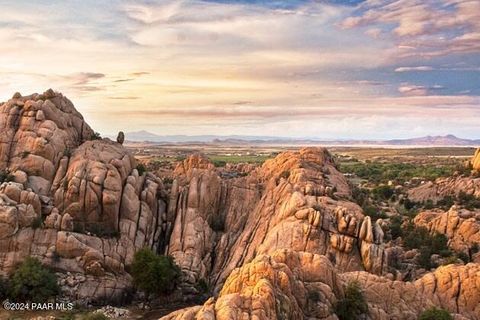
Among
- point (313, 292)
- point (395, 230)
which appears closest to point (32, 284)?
point (313, 292)

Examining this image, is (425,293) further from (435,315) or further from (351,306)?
(351,306)

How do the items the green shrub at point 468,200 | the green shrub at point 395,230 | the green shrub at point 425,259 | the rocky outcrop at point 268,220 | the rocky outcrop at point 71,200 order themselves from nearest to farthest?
the rocky outcrop at point 71,200, the rocky outcrop at point 268,220, the green shrub at point 425,259, the green shrub at point 395,230, the green shrub at point 468,200

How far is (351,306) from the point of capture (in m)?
47.5

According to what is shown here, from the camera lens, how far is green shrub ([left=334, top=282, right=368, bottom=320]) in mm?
47037

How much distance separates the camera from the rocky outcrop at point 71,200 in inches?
2660

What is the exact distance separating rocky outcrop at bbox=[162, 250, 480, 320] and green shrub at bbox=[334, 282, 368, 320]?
0.76 meters

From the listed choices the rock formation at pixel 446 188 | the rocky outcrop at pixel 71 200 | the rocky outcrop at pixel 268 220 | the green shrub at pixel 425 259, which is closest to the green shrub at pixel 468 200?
the rock formation at pixel 446 188

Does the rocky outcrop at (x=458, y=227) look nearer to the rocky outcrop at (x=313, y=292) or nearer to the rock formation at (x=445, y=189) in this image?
the rocky outcrop at (x=313, y=292)

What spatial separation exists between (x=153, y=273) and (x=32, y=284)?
47.7 feet

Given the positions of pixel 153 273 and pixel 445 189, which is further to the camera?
pixel 445 189

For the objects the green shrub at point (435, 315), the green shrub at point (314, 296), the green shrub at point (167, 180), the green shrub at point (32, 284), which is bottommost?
the green shrub at point (32, 284)

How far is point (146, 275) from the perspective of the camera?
218 ft

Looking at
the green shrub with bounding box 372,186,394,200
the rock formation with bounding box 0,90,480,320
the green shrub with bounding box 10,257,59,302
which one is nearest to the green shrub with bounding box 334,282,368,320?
the rock formation with bounding box 0,90,480,320

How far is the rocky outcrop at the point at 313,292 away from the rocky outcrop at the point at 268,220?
10776 mm
